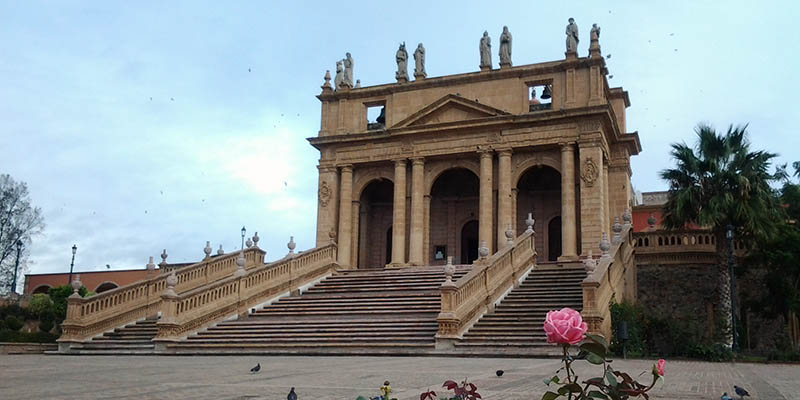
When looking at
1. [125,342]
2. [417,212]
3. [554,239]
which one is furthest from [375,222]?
[125,342]

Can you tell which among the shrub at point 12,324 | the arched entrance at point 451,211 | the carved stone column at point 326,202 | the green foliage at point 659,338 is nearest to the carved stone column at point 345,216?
the carved stone column at point 326,202

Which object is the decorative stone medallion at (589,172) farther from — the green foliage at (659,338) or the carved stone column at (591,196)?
the green foliage at (659,338)

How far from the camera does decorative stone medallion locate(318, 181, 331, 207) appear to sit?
1336 inches

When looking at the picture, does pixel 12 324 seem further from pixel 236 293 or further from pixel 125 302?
pixel 236 293

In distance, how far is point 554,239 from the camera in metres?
34.2

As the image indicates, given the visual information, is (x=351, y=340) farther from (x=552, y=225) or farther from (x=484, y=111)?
(x=552, y=225)

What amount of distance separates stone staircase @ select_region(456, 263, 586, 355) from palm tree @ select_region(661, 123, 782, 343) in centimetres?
434

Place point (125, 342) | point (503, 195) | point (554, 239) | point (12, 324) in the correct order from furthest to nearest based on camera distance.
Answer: point (554, 239), point (12, 324), point (503, 195), point (125, 342)

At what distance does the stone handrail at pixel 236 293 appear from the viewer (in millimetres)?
21453

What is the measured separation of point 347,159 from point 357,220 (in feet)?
9.28

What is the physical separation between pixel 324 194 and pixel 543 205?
1013cm

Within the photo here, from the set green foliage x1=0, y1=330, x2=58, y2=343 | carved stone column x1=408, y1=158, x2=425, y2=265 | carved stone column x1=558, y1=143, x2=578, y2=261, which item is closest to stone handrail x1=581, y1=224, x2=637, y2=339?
carved stone column x1=558, y1=143, x2=578, y2=261

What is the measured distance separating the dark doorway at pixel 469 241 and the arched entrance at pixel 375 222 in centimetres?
364

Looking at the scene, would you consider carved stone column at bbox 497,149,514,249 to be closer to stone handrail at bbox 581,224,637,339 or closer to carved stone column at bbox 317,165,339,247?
stone handrail at bbox 581,224,637,339
